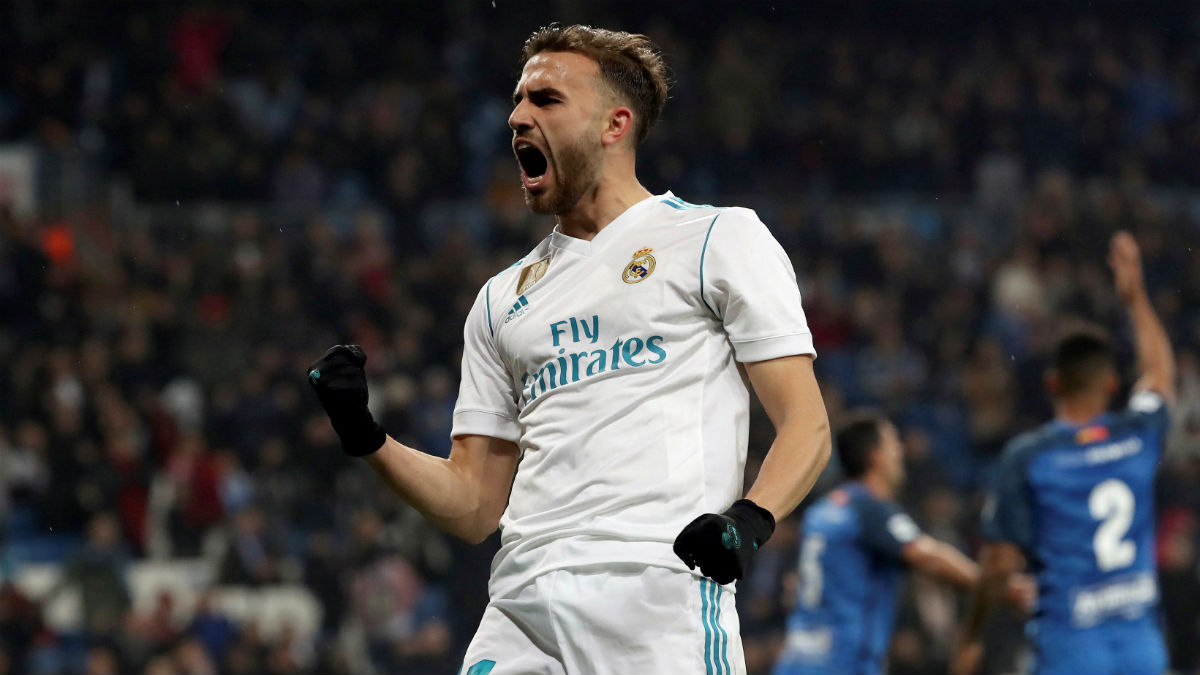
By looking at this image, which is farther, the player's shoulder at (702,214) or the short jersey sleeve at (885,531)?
the short jersey sleeve at (885,531)

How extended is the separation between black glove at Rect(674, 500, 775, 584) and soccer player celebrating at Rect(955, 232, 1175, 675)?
10.9 ft

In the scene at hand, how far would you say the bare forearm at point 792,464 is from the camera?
2.88 meters

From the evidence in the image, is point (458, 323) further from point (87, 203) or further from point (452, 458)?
point (452, 458)

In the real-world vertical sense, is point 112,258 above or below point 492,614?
above

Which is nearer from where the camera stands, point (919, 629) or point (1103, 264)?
point (919, 629)

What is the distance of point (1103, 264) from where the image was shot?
13.5 metres

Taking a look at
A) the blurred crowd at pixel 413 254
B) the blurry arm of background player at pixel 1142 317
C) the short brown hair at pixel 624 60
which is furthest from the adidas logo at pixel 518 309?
the blurred crowd at pixel 413 254

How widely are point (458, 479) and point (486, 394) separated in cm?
20

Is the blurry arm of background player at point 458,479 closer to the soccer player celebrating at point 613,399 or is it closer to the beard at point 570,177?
the soccer player celebrating at point 613,399

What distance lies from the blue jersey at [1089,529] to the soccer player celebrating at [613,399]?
286 cm

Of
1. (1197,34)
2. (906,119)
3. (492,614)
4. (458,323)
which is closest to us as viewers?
(492,614)

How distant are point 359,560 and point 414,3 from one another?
759 centimetres

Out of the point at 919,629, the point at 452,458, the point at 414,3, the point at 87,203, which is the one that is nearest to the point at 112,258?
the point at 87,203

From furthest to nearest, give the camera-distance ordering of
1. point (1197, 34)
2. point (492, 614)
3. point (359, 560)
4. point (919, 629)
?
point (1197, 34), point (359, 560), point (919, 629), point (492, 614)
